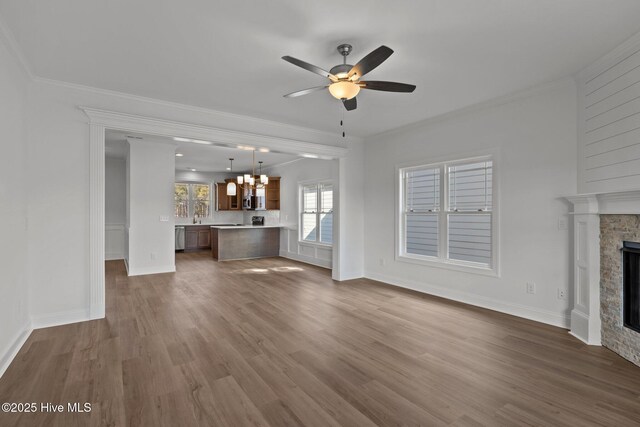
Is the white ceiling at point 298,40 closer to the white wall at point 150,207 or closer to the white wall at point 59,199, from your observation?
the white wall at point 59,199

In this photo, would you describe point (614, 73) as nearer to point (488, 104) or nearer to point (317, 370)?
point (488, 104)

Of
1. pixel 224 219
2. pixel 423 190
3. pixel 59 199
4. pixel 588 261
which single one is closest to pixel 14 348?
pixel 59 199

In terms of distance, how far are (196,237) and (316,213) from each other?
4887 mm

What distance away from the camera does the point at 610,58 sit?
9.72 feet

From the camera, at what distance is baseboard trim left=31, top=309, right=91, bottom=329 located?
3500 millimetres

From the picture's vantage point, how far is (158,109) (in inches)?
164

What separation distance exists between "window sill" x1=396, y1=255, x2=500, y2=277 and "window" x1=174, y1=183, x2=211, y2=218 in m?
7.90

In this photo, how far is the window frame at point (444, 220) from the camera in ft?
13.9

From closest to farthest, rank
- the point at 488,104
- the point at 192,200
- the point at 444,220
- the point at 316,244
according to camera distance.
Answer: the point at 488,104 → the point at 444,220 → the point at 316,244 → the point at 192,200

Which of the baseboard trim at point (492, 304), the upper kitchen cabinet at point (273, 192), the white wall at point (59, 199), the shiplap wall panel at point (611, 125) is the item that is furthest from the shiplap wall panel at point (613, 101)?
the upper kitchen cabinet at point (273, 192)

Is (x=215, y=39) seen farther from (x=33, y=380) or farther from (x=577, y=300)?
(x=577, y=300)

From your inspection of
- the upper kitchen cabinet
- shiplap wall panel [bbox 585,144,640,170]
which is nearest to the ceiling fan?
shiplap wall panel [bbox 585,144,640,170]

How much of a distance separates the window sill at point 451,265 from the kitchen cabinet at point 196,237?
291 inches

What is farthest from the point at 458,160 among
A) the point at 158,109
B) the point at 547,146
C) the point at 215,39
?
the point at 158,109
